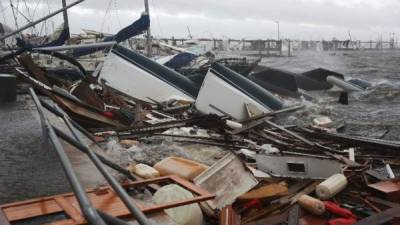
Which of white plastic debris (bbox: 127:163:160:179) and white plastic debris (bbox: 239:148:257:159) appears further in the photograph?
white plastic debris (bbox: 239:148:257:159)

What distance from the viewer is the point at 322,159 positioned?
6.50 meters

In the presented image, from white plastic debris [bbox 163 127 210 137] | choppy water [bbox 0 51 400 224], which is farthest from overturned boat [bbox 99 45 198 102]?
white plastic debris [bbox 163 127 210 137]

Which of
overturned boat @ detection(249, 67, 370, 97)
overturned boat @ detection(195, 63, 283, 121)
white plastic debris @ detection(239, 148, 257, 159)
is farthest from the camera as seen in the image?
overturned boat @ detection(249, 67, 370, 97)

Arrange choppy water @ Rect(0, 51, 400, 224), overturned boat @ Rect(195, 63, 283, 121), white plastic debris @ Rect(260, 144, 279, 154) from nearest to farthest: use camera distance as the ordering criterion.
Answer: choppy water @ Rect(0, 51, 400, 224)
white plastic debris @ Rect(260, 144, 279, 154)
overturned boat @ Rect(195, 63, 283, 121)

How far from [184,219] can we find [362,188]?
2873 millimetres

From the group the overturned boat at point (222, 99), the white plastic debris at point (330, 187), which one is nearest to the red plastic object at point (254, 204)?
the white plastic debris at point (330, 187)

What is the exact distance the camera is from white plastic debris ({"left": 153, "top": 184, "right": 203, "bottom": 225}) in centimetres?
467

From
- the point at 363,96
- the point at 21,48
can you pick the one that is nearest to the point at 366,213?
the point at 21,48

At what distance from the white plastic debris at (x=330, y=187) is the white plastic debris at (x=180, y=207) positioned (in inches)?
70.7

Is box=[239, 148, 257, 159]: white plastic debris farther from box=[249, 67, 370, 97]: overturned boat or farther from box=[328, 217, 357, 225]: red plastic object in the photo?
box=[249, 67, 370, 97]: overturned boat

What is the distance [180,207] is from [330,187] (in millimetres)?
2223

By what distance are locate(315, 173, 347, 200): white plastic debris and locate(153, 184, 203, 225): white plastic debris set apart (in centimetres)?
180

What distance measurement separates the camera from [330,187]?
5746 mm

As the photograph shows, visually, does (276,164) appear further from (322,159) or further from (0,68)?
(0,68)
